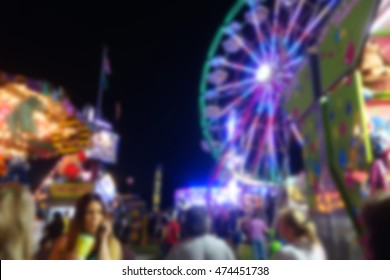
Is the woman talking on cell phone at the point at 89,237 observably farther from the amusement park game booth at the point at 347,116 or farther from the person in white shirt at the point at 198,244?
the amusement park game booth at the point at 347,116

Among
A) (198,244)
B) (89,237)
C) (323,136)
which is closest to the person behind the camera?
(89,237)

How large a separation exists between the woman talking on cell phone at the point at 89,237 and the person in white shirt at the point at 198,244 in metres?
0.45

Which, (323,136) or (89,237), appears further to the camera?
(323,136)

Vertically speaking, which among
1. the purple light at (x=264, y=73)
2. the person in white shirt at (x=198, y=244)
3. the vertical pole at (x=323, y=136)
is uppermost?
the purple light at (x=264, y=73)

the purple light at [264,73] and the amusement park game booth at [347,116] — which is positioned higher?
the purple light at [264,73]

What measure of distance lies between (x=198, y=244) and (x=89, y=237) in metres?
0.75

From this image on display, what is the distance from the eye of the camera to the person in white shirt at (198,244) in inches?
106

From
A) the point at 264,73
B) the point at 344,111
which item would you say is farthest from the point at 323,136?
the point at 264,73

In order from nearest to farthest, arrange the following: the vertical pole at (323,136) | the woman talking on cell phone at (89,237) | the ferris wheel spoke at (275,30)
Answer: the woman talking on cell phone at (89,237)
the vertical pole at (323,136)
the ferris wheel spoke at (275,30)

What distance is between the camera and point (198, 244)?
275cm

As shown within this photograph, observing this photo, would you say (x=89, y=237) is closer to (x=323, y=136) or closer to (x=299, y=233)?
(x=299, y=233)

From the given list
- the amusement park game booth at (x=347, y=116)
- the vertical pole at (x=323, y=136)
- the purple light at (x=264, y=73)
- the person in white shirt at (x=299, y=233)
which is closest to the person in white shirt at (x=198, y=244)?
the person in white shirt at (x=299, y=233)

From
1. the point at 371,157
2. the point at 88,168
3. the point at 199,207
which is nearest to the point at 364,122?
the point at 371,157

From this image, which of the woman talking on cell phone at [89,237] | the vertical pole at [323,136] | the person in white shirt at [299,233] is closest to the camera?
the woman talking on cell phone at [89,237]
